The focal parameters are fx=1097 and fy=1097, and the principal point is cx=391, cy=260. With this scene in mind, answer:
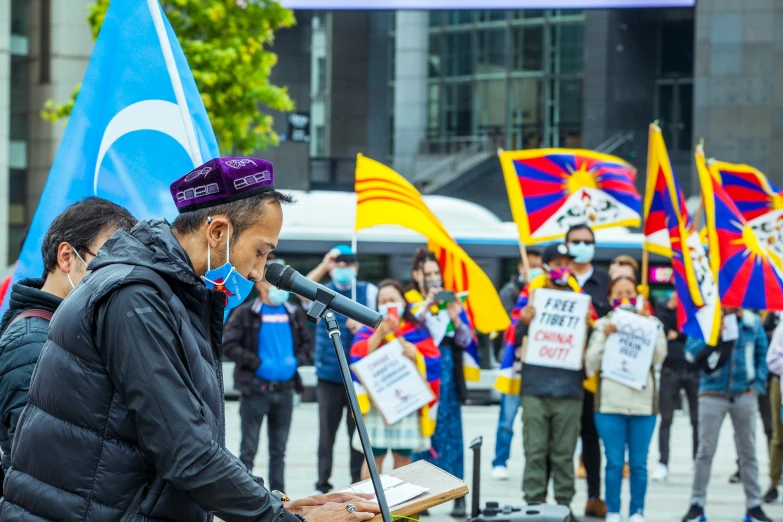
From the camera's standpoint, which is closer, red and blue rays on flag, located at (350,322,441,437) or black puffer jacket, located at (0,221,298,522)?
black puffer jacket, located at (0,221,298,522)

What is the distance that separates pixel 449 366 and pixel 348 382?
19.7ft

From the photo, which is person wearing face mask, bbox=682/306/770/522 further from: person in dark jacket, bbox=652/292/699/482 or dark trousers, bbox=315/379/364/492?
dark trousers, bbox=315/379/364/492

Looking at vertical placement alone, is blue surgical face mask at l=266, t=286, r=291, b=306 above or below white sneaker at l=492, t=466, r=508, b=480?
above

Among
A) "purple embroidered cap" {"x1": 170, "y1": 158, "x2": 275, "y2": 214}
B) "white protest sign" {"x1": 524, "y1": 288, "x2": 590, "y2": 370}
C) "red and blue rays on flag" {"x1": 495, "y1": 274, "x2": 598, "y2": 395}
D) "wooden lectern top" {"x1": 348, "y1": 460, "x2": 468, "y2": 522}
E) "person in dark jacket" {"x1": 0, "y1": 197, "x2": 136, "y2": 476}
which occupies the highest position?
"purple embroidered cap" {"x1": 170, "y1": 158, "x2": 275, "y2": 214}

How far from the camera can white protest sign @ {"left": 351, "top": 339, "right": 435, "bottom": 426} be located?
8328 millimetres

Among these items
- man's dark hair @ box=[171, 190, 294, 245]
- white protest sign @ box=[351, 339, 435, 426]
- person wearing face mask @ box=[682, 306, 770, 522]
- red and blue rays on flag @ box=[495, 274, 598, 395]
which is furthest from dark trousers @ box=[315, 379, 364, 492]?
man's dark hair @ box=[171, 190, 294, 245]

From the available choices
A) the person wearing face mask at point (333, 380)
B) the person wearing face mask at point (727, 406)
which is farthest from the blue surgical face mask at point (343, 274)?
the person wearing face mask at point (727, 406)

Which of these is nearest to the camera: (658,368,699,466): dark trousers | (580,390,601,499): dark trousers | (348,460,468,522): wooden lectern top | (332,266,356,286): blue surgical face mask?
(348,460,468,522): wooden lectern top

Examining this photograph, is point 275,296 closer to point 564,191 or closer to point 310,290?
point 564,191

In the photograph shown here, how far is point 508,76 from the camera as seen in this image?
35.6 meters

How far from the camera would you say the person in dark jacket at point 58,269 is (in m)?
3.68

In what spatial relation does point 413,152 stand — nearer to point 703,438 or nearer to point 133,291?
point 703,438

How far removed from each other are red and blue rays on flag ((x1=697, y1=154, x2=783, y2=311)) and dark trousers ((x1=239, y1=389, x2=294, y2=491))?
12.4 ft

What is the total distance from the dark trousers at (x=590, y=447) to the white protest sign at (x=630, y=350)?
2.41 ft
